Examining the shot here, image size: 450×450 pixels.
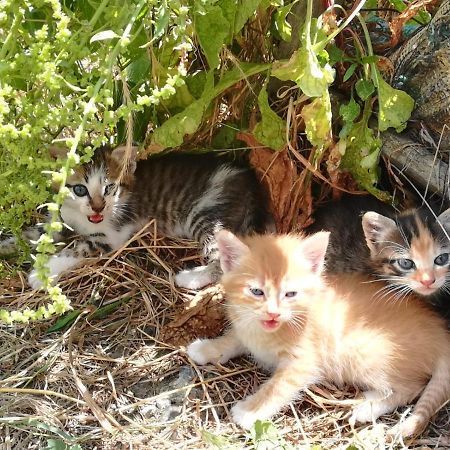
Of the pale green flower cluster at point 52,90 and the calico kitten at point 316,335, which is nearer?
the pale green flower cluster at point 52,90

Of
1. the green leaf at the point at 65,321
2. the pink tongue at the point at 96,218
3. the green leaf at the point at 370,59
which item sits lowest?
the green leaf at the point at 65,321

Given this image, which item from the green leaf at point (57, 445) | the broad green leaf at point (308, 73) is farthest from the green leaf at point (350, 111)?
the green leaf at point (57, 445)

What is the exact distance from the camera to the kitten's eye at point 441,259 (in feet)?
8.44

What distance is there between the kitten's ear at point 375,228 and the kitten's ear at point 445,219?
6.3 inches

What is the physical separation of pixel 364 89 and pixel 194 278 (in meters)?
0.95

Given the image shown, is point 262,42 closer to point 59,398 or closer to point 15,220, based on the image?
point 15,220

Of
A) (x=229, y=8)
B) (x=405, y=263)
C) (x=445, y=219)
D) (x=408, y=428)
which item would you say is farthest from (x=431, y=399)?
(x=229, y=8)

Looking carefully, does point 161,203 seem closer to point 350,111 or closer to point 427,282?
point 350,111

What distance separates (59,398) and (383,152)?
144 centimetres

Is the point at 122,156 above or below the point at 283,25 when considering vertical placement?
below

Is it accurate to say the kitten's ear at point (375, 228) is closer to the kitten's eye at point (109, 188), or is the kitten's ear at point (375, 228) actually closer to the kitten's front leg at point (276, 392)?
the kitten's front leg at point (276, 392)

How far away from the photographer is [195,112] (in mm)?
2508

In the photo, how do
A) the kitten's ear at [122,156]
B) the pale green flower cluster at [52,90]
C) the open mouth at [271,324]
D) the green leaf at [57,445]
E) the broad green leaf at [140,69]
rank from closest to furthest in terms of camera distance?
1. the pale green flower cluster at [52,90]
2. the green leaf at [57,445]
3. the open mouth at [271,324]
4. the broad green leaf at [140,69]
5. the kitten's ear at [122,156]

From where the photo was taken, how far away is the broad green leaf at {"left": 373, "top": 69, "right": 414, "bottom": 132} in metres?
2.48
